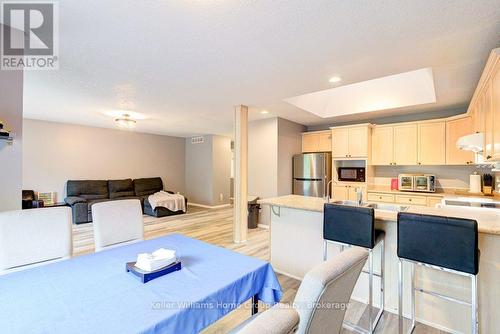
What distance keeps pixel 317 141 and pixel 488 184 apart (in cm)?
287

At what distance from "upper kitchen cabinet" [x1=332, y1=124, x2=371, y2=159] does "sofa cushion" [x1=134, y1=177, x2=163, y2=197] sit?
5220mm

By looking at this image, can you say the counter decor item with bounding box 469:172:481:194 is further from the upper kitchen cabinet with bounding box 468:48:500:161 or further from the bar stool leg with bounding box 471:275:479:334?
the bar stool leg with bounding box 471:275:479:334

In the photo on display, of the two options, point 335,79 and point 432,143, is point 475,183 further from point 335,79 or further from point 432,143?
point 335,79

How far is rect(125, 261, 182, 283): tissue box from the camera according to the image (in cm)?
126

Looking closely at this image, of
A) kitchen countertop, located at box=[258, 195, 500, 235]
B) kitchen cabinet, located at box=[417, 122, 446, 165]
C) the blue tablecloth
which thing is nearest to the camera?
the blue tablecloth

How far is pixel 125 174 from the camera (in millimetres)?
6852

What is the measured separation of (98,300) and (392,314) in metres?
2.38

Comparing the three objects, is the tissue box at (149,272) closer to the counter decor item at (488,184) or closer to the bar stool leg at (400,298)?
the bar stool leg at (400,298)

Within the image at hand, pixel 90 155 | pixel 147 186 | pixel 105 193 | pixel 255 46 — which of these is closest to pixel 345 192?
pixel 255 46

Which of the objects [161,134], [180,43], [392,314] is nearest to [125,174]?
[161,134]

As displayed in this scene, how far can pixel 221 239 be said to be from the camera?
13.9 feet

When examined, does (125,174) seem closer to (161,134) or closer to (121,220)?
(161,134)

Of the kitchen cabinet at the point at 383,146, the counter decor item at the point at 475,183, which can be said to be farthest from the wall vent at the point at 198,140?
the counter decor item at the point at 475,183

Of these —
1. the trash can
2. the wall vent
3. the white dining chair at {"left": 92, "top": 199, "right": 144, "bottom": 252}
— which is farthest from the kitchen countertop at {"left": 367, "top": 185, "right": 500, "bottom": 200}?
the wall vent
